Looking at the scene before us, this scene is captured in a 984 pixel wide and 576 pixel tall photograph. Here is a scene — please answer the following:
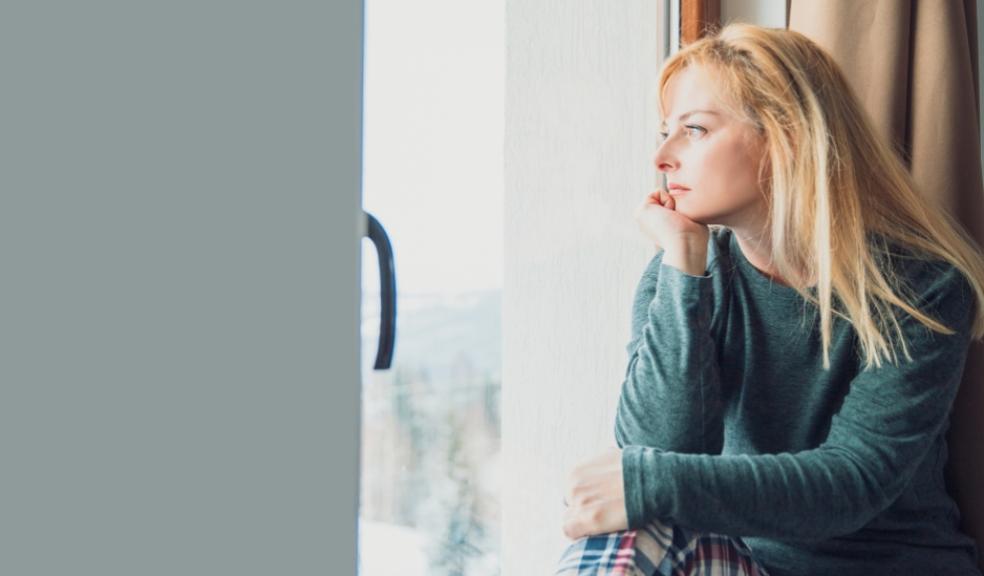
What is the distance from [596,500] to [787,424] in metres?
0.31

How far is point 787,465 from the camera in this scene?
3.57ft

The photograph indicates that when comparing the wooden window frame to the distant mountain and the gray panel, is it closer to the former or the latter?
the distant mountain

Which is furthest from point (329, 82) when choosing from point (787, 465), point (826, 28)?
point (826, 28)

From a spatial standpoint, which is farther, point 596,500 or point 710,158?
point 710,158

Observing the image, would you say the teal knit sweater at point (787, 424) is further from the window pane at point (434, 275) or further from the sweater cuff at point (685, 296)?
the window pane at point (434, 275)

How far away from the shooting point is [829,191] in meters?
1.18

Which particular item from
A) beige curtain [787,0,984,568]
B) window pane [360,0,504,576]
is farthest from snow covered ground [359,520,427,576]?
beige curtain [787,0,984,568]

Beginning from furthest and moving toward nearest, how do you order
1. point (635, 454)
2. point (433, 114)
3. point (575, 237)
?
point (575, 237) → point (433, 114) → point (635, 454)

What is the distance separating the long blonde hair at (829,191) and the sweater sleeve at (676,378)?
13 cm

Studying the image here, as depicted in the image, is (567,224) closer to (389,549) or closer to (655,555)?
(389,549)

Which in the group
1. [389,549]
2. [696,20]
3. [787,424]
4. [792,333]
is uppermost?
[696,20]

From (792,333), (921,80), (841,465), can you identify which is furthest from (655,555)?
(921,80)

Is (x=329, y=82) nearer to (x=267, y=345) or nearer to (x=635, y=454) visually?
(x=267, y=345)

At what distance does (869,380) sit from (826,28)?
56 centimetres
